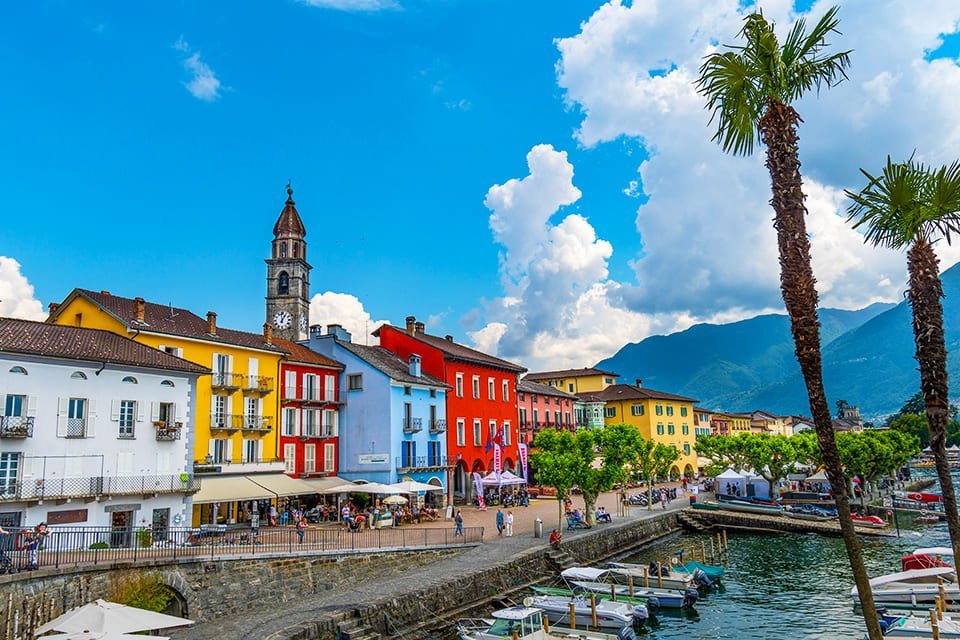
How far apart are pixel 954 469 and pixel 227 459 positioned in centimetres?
15271

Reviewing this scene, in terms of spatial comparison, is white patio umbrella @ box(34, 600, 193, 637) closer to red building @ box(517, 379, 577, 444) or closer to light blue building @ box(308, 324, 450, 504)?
light blue building @ box(308, 324, 450, 504)

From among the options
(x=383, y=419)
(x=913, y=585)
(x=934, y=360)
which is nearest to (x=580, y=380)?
(x=383, y=419)

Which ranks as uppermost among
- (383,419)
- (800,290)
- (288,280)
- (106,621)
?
(288,280)

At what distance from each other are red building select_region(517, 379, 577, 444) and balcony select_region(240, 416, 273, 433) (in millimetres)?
30633

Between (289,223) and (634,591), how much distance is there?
7084cm

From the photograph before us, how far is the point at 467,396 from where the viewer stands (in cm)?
5862

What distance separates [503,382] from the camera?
64.3 metres

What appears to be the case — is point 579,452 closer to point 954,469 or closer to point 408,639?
point 408,639

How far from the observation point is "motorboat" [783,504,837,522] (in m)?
53.1

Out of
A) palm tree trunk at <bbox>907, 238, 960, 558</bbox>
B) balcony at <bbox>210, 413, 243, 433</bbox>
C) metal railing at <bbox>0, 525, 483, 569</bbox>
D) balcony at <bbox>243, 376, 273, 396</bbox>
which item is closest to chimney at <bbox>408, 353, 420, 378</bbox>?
balcony at <bbox>243, 376, 273, 396</bbox>

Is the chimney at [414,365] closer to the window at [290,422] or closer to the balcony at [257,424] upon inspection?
the window at [290,422]

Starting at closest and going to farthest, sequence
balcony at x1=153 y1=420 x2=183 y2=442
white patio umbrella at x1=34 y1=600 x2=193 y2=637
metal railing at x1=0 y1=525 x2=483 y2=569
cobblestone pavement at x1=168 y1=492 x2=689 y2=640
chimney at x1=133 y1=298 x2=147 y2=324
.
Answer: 1. white patio umbrella at x1=34 y1=600 x2=193 y2=637
2. cobblestone pavement at x1=168 y1=492 x2=689 y2=640
3. metal railing at x1=0 y1=525 x2=483 y2=569
4. balcony at x1=153 y1=420 x2=183 y2=442
5. chimney at x1=133 y1=298 x2=147 y2=324

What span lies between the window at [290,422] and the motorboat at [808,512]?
39.0 m

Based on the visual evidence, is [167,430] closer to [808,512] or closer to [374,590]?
[374,590]
